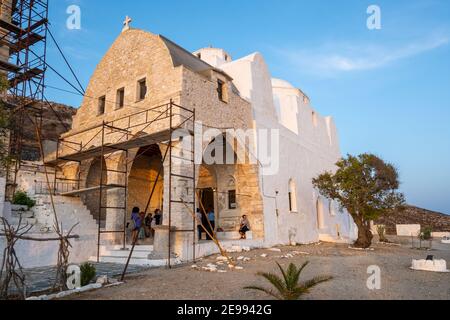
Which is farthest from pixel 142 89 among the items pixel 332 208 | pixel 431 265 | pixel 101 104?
pixel 332 208

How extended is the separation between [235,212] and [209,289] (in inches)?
326

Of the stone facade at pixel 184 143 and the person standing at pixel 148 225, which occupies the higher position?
the stone facade at pixel 184 143

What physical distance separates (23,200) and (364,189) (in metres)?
13.0

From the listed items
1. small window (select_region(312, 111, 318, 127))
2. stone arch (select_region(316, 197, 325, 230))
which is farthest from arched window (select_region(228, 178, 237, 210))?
small window (select_region(312, 111, 318, 127))

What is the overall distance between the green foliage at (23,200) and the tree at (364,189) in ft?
38.3

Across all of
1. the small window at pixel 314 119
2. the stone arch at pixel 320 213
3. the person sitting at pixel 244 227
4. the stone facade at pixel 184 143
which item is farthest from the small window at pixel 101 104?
the small window at pixel 314 119

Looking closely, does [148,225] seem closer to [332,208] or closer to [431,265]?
[431,265]

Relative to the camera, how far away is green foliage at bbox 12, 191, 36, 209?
36.8 ft

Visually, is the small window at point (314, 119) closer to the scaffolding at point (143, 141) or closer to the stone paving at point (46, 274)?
the scaffolding at point (143, 141)

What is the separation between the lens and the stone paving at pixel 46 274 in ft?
20.1

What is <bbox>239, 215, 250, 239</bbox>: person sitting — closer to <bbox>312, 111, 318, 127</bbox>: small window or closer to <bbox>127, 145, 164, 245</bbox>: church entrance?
<bbox>127, 145, 164, 245</bbox>: church entrance

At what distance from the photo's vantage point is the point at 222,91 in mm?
13008
